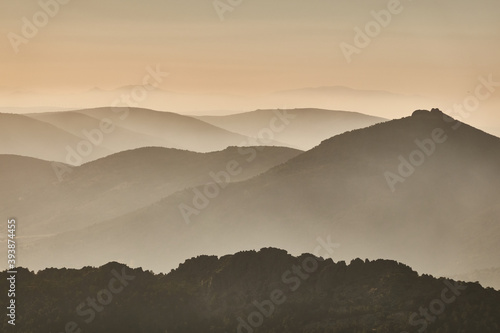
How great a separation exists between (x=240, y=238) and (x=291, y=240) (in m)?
10.2

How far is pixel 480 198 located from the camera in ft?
642

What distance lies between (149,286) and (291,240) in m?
102

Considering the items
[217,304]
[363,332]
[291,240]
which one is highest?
[291,240]

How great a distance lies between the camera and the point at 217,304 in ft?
288

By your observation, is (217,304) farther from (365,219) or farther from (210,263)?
(365,219)

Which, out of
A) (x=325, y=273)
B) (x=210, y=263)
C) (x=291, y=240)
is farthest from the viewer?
(x=291, y=240)

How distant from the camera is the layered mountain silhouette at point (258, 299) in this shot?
260 feet

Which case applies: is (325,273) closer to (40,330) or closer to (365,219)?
(40,330)

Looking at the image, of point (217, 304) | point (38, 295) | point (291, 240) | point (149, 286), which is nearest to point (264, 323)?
point (217, 304)

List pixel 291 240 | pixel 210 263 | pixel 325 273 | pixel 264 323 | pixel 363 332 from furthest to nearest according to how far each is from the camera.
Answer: pixel 291 240
pixel 210 263
pixel 325 273
pixel 264 323
pixel 363 332

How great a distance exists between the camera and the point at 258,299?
87.9 metres

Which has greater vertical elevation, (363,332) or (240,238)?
(240,238)

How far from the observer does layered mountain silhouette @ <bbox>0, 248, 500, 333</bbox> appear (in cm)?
7919

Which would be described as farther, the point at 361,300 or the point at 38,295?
the point at 38,295
